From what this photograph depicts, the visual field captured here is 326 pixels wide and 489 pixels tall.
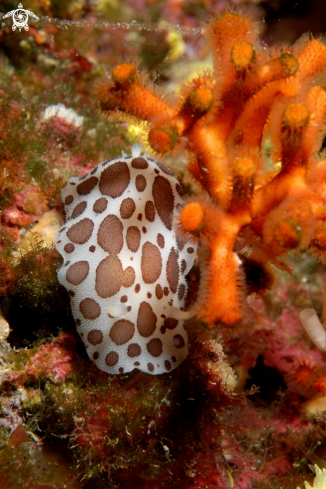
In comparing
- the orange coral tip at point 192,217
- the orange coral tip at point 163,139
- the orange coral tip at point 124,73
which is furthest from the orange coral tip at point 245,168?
the orange coral tip at point 124,73

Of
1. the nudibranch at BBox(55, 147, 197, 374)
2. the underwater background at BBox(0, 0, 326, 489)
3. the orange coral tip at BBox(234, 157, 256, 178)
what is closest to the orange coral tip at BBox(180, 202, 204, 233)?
the orange coral tip at BBox(234, 157, 256, 178)

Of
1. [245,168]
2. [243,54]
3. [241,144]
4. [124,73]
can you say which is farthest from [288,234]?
[124,73]

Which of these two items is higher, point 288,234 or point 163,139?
point 163,139

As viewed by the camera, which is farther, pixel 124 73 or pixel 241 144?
pixel 241 144

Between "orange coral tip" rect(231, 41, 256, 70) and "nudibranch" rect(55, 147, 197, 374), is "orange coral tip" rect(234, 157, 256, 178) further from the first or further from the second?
"nudibranch" rect(55, 147, 197, 374)

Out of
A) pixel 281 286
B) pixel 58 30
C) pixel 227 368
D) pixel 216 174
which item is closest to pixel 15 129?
pixel 58 30

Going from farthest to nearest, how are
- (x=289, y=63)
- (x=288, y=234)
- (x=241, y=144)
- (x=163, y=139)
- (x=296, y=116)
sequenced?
(x=241, y=144)
(x=289, y=63)
(x=163, y=139)
(x=296, y=116)
(x=288, y=234)

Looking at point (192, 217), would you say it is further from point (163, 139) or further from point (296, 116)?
point (296, 116)
